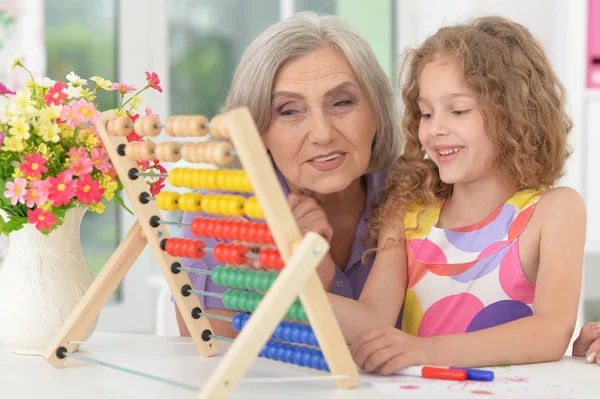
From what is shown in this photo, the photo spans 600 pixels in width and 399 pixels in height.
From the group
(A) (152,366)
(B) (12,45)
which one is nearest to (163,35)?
(B) (12,45)

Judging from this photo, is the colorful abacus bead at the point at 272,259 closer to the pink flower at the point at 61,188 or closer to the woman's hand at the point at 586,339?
the pink flower at the point at 61,188

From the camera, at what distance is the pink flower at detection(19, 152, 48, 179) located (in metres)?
1.63

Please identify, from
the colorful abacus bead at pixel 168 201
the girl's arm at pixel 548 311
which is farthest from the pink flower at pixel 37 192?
the girl's arm at pixel 548 311

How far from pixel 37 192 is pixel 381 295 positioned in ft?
2.72

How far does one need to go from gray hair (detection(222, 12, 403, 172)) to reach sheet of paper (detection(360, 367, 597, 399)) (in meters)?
0.84

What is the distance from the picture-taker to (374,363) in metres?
1.53

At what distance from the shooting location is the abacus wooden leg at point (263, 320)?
1.23 meters

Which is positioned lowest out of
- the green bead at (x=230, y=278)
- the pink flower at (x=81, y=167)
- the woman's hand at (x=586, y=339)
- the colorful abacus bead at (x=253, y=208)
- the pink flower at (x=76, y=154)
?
the woman's hand at (x=586, y=339)

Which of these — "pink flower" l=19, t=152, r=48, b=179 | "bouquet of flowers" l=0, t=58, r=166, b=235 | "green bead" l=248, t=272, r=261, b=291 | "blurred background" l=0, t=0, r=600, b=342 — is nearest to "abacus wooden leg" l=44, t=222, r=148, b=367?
"bouquet of flowers" l=0, t=58, r=166, b=235

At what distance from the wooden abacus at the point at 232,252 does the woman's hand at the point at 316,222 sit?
1.64 ft

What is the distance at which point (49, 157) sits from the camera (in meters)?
1.67

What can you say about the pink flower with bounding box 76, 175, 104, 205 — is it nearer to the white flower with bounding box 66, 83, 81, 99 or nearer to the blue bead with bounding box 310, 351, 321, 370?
the white flower with bounding box 66, 83, 81, 99

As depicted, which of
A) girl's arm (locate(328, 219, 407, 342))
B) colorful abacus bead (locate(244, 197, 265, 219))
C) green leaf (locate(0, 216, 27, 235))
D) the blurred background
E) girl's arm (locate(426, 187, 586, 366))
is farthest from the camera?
the blurred background


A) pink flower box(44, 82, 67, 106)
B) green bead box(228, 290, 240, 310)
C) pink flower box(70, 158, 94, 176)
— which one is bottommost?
green bead box(228, 290, 240, 310)
